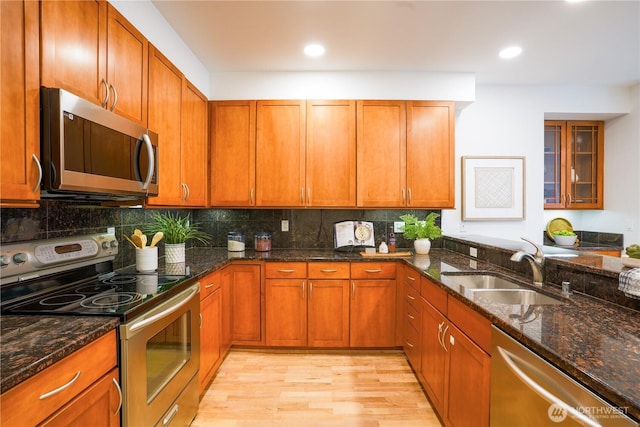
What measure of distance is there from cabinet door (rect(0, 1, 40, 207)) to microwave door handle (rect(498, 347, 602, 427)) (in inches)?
72.2

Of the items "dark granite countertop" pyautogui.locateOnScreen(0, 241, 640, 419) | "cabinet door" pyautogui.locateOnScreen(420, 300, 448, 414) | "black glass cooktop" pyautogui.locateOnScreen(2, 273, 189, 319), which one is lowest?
"cabinet door" pyautogui.locateOnScreen(420, 300, 448, 414)

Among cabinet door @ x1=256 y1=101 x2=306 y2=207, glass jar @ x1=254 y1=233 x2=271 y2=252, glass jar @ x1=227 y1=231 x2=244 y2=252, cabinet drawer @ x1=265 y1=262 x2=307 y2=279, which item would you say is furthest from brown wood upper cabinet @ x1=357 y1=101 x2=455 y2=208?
glass jar @ x1=227 y1=231 x2=244 y2=252

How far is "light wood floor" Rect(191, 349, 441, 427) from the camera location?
2033mm

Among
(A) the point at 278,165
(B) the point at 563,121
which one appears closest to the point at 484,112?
(B) the point at 563,121

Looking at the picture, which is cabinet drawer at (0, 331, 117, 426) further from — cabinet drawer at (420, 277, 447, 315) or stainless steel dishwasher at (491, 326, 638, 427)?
cabinet drawer at (420, 277, 447, 315)

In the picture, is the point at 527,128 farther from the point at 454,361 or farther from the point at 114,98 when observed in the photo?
the point at 114,98

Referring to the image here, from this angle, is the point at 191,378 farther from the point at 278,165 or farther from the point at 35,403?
the point at 278,165

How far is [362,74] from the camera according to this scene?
314cm

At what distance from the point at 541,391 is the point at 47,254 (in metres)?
2.08

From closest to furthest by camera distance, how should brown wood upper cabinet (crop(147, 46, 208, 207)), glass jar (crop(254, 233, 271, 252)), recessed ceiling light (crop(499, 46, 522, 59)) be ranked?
1. brown wood upper cabinet (crop(147, 46, 208, 207))
2. recessed ceiling light (crop(499, 46, 522, 59))
3. glass jar (crop(254, 233, 271, 252))

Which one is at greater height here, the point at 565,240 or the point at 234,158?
the point at 234,158

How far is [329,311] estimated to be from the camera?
9.52ft

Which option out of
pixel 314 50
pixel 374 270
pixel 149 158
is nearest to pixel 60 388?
pixel 149 158

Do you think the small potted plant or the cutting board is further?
the small potted plant
